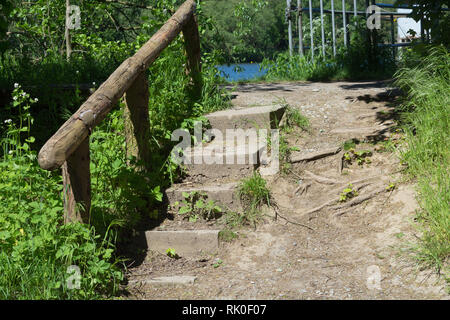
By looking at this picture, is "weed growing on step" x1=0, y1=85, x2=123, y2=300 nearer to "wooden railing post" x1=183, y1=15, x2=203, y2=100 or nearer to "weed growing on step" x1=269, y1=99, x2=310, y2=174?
"weed growing on step" x1=269, y1=99, x2=310, y2=174

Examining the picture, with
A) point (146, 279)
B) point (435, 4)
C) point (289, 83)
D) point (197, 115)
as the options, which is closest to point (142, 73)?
point (197, 115)

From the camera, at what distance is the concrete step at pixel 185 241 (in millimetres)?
4227

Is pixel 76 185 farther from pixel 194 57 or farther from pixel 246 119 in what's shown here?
pixel 194 57

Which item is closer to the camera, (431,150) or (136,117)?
(431,150)

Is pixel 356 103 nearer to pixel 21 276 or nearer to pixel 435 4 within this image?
pixel 435 4

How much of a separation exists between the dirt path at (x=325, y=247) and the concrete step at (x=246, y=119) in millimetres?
306

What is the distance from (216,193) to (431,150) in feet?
5.89

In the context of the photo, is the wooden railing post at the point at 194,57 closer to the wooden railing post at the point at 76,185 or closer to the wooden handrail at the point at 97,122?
the wooden handrail at the point at 97,122

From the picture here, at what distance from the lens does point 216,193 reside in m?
4.60

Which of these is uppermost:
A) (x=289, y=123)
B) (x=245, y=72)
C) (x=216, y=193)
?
(x=245, y=72)

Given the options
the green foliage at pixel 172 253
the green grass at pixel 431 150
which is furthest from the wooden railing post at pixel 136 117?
the green grass at pixel 431 150

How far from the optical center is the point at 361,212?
4461 mm

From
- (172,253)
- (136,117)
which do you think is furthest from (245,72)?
(172,253)

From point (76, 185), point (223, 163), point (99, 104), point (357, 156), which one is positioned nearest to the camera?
point (76, 185)
